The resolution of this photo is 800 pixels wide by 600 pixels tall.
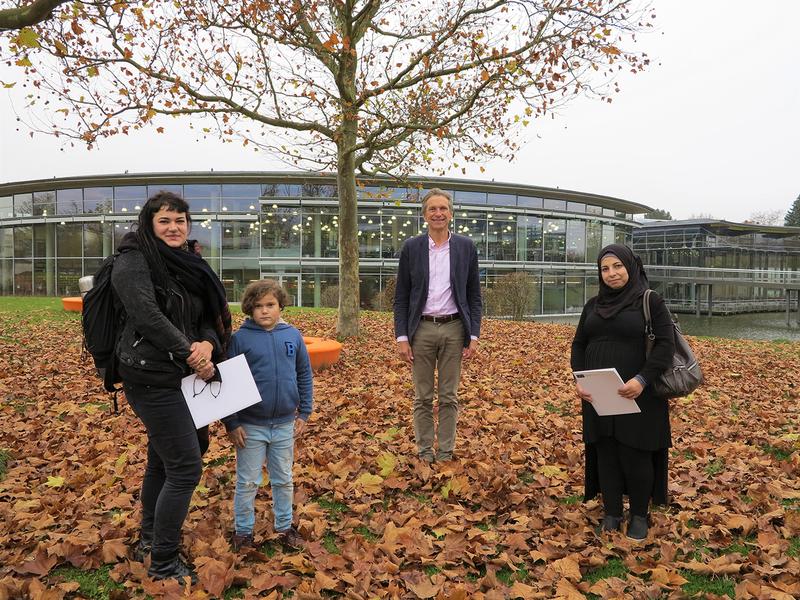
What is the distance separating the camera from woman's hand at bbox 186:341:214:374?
8.38ft

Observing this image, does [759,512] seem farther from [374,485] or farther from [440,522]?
[374,485]

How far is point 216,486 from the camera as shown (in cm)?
403

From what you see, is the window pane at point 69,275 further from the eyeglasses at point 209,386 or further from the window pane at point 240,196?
the eyeglasses at point 209,386

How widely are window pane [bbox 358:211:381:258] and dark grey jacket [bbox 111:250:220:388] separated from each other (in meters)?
25.5

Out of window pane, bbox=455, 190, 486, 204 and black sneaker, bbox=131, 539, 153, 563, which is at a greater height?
window pane, bbox=455, 190, 486, 204

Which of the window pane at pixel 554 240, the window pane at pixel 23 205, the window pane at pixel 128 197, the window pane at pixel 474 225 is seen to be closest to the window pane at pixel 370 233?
the window pane at pixel 474 225

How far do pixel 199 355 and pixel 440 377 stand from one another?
231cm

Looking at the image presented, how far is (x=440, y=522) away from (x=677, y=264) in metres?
44.9

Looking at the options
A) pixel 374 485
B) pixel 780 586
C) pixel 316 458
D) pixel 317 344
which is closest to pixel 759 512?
pixel 780 586

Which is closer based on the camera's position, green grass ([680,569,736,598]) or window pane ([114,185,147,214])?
green grass ([680,569,736,598])

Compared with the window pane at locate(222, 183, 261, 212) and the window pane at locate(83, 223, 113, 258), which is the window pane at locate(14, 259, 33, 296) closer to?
the window pane at locate(83, 223, 113, 258)

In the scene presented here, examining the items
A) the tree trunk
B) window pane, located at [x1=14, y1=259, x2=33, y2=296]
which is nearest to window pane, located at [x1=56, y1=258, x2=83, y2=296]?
window pane, located at [x1=14, y1=259, x2=33, y2=296]

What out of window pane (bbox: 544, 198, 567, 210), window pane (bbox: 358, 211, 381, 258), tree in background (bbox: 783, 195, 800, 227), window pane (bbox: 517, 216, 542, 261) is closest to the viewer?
window pane (bbox: 358, 211, 381, 258)

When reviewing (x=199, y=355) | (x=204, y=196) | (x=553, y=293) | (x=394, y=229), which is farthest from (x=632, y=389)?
(x=204, y=196)
